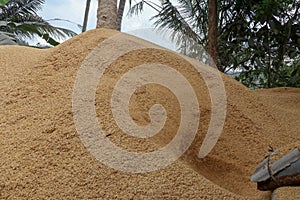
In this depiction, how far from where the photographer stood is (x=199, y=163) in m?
1.61

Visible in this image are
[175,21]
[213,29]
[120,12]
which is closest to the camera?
[213,29]

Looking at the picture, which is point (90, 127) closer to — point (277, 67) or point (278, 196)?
point (278, 196)

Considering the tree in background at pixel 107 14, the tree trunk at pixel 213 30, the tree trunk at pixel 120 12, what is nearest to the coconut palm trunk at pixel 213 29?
the tree trunk at pixel 213 30

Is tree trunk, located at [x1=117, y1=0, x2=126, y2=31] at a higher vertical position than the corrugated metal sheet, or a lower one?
lower

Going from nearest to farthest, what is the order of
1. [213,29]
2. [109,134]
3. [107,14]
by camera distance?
[109,134] < [107,14] < [213,29]

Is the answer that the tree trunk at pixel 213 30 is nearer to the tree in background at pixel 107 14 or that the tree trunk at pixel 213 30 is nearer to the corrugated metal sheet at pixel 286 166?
the tree in background at pixel 107 14

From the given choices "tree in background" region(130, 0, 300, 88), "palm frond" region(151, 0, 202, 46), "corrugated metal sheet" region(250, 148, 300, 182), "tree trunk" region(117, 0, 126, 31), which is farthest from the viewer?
"palm frond" region(151, 0, 202, 46)

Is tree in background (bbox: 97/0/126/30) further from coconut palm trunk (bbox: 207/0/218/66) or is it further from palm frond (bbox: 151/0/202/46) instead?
palm frond (bbox: 151/0/202/46)

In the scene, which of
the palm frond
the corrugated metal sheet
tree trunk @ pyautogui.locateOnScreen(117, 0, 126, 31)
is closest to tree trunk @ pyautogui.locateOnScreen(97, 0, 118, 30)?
the corrugated metal sheet

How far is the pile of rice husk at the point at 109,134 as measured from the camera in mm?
1293

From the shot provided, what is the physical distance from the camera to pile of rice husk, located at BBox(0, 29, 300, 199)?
1.29 metres

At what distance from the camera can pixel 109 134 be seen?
1438 millimetres

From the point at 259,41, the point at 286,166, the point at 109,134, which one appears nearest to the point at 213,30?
the point at 259,41

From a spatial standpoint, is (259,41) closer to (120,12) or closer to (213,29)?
(213,29)
